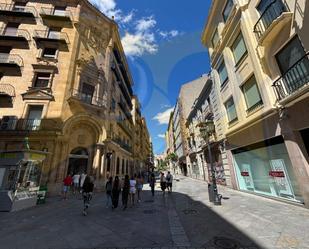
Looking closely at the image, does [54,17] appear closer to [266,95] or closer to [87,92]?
[87,92]

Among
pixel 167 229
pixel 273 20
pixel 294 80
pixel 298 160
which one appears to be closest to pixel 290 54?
pixel 294 80

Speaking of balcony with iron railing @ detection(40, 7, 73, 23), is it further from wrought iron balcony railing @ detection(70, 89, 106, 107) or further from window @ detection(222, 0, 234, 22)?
window @ detection(222, 0, 234, 22)

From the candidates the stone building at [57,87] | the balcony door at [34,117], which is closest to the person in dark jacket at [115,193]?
the stone building at [57,87]

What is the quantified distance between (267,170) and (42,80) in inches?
837

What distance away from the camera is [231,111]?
1368cm

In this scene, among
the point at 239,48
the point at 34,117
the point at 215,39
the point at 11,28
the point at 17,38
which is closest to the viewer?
the point at 239,48

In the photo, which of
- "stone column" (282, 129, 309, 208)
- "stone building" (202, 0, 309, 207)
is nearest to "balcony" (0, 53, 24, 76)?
"stone building" (202, 0, 309, 207)

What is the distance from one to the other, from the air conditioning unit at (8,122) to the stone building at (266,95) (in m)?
19.2

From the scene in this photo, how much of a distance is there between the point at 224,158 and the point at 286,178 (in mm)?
6454

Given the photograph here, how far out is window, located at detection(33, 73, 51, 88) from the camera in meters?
16.8

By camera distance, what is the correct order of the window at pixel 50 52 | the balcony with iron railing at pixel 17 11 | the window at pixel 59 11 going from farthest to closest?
the window at pixel 59 11, the balcony with iron railing at pixel 17 11, the window at pixel 50 52

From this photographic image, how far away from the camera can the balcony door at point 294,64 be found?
22.5ft

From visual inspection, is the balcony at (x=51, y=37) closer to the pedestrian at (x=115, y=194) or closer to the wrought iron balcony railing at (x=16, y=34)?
the wrought iron balcony railing at (x=16, y=34)

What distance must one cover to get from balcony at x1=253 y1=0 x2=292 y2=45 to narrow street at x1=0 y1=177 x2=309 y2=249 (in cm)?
839
